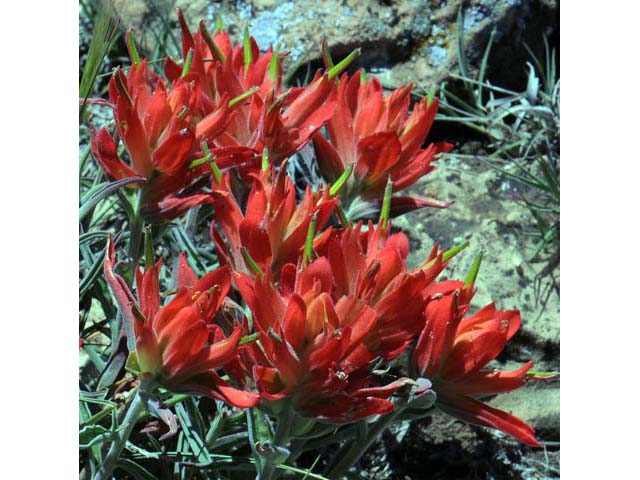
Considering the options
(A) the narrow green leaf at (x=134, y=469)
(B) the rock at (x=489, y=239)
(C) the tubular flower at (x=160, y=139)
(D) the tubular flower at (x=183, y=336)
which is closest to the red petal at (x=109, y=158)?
(C) the tubular flower at (x=160, y=139)

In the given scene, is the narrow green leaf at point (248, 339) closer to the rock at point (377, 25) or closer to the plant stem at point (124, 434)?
the plant stem at point (124, 434)

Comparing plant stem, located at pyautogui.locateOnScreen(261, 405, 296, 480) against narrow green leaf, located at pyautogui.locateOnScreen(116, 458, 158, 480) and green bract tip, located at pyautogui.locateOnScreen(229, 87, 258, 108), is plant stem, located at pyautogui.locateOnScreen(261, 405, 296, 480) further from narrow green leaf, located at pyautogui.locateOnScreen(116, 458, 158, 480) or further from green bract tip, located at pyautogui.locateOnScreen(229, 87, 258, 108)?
green bract tip, located at pyautogui.locateOnScreen(229, 87, 258, 108)

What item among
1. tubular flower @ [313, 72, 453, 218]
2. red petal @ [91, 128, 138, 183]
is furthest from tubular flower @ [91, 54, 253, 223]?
tubular flower @ [313, 72, 453, 218]

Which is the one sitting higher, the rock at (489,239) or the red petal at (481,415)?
the red petal at (481,415)

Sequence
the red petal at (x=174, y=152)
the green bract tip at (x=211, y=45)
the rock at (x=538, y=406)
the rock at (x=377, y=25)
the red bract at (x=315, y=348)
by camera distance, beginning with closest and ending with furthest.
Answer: the red bract at (x=315, y=348) → the red petal at (x=174, y=152) → the green bract tip at (x=211, y=45) → the rock at (x=538, y=406) → the rock at (x=377, y=25)
